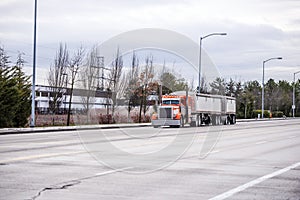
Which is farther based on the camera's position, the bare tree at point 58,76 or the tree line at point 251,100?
the tree line at point 251,100

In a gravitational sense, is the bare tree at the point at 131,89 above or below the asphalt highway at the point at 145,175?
above

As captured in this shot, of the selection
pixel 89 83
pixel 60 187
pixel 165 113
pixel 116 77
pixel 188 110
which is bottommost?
pixel 60 187

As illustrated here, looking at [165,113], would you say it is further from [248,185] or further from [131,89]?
[248,185]

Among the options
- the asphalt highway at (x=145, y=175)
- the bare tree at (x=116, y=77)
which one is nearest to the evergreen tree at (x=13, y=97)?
the bare tree at (x=116, y=77)

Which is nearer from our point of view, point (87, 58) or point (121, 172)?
point (121, 172)

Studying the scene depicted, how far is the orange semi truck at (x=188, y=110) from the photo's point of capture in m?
49.2

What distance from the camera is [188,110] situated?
51312 mm

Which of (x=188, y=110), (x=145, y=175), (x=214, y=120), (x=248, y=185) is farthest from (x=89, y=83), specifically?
(x=248, y=185)

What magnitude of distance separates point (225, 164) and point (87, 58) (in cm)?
4482

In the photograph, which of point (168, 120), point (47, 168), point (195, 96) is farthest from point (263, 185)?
point (195, 96)

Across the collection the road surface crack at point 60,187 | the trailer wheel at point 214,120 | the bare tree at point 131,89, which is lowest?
the road surface crack at point 60,187

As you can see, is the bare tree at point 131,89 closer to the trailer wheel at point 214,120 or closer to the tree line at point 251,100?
the trailer wheel at point 214,120

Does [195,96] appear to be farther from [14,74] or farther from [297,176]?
[297,176]

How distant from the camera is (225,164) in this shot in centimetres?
1641
